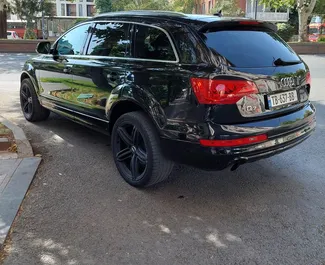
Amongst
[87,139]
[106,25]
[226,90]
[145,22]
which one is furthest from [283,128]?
[87,139]

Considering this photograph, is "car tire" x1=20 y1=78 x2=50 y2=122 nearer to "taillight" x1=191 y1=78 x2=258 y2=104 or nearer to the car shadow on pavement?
the car shadow on pavement

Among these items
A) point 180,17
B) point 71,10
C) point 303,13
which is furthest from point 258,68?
point 71,10

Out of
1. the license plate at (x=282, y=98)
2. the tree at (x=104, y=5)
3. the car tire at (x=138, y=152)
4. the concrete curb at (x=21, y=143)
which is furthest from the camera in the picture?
the tree at (x=104, y=5)

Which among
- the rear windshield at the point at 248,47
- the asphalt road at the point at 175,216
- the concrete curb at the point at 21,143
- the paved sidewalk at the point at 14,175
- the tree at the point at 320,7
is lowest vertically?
the asphalt road at the point at 175,216

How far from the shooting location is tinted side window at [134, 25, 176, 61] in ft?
11.3

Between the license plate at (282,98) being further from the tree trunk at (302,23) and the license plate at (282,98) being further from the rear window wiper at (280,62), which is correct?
the tree trunk at (302,23)

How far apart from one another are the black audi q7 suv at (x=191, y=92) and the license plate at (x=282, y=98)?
1 centimetres

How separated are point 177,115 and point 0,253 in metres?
1.83

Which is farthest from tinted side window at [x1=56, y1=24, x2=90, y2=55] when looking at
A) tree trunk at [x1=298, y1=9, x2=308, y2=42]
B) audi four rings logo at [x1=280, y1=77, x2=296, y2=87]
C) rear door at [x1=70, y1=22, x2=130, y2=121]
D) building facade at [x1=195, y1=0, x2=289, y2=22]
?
building facade at [x1=195, y1=0, x2=289, y2=22]

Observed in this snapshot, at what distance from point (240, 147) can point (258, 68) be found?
0.75 metres

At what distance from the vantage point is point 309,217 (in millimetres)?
3316

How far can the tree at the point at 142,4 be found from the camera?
40.7 meters

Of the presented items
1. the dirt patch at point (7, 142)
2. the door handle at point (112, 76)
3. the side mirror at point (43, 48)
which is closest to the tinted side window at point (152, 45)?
the door handle at point (112, 76)

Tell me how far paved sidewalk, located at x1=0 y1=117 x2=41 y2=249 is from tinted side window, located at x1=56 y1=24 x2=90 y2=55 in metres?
1.40
